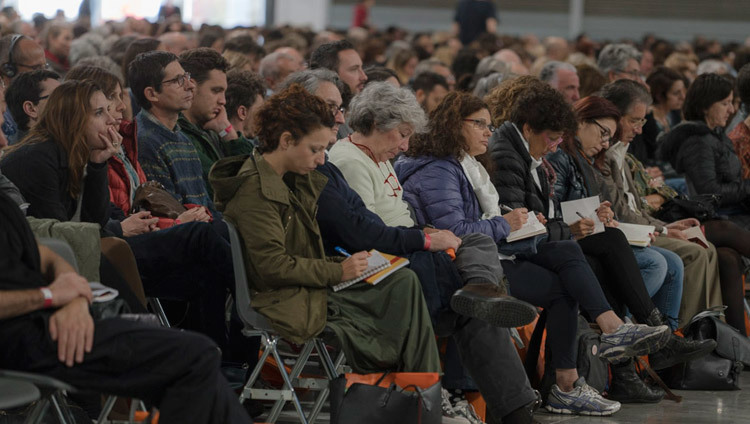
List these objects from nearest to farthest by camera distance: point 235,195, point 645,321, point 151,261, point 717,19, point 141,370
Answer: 1. point 141,370
2. point 235,195
3. point 151,261
4. point 645,321
5. point 717,19

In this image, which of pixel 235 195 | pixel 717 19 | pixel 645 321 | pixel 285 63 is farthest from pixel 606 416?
pixel 717 19

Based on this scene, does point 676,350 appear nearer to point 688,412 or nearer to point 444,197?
point 688,412

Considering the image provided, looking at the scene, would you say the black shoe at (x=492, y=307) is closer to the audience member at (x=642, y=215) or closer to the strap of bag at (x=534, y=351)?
the strap of bag at (x=534, y=351)

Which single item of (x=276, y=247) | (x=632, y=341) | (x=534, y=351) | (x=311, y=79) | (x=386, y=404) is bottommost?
(x=534, y=351)

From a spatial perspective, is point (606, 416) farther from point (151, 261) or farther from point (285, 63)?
point (285, 63)

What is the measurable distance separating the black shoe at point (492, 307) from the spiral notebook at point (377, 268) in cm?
25

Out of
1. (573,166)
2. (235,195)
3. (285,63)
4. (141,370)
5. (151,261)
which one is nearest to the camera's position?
(141,370)

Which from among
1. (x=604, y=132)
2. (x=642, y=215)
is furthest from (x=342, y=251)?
(x=642, y=215)

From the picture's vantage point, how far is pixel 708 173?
6.52m

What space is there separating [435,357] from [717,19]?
2005 cm

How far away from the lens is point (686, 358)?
5.21 meters

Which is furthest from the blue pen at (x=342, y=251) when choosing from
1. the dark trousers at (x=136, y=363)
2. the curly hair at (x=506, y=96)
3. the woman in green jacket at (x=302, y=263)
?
the curly hair at (x=506, y=96)

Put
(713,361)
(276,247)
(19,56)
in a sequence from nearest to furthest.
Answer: (276,247)
(713,361)
(19,56)

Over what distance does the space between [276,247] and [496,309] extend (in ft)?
2.71
